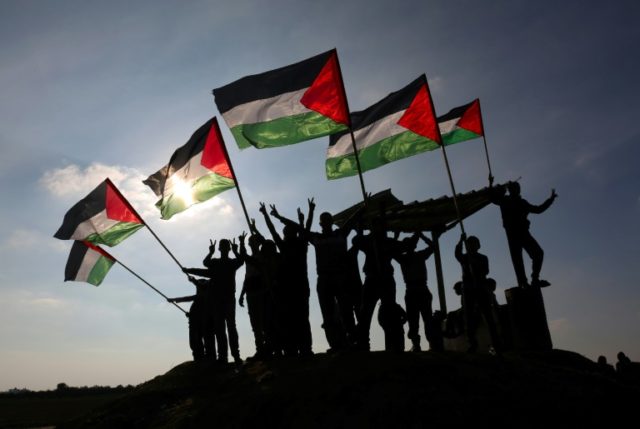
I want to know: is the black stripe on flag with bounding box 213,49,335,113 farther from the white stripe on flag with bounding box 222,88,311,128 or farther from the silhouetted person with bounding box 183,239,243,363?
the silhouetted person with bounding box 183,239,243,363

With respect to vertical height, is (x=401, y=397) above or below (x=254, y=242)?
below

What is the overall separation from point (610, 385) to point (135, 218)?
10352 millimetres

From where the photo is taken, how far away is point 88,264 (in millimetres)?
12953

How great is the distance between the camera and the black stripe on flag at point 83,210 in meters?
11.7

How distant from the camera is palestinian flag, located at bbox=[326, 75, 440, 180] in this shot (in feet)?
28.6

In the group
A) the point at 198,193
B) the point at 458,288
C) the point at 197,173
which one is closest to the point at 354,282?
the point at 458,288

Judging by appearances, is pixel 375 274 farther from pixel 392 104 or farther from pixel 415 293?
pixel 392 104

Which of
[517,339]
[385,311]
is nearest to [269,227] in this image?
[385,311]

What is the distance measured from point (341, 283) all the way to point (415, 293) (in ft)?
4.23

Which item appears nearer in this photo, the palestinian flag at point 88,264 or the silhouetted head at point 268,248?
the silhouetted head at point 268,248

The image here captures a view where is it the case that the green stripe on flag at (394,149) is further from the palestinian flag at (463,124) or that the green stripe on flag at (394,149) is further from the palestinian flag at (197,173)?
the palestinian flag at (197,173)

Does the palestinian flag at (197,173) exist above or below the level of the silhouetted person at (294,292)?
above

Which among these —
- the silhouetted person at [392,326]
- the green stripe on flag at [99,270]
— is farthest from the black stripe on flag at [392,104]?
the green stripe on flag at [99,270]

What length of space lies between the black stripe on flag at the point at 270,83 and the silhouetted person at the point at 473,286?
13.5 feet
